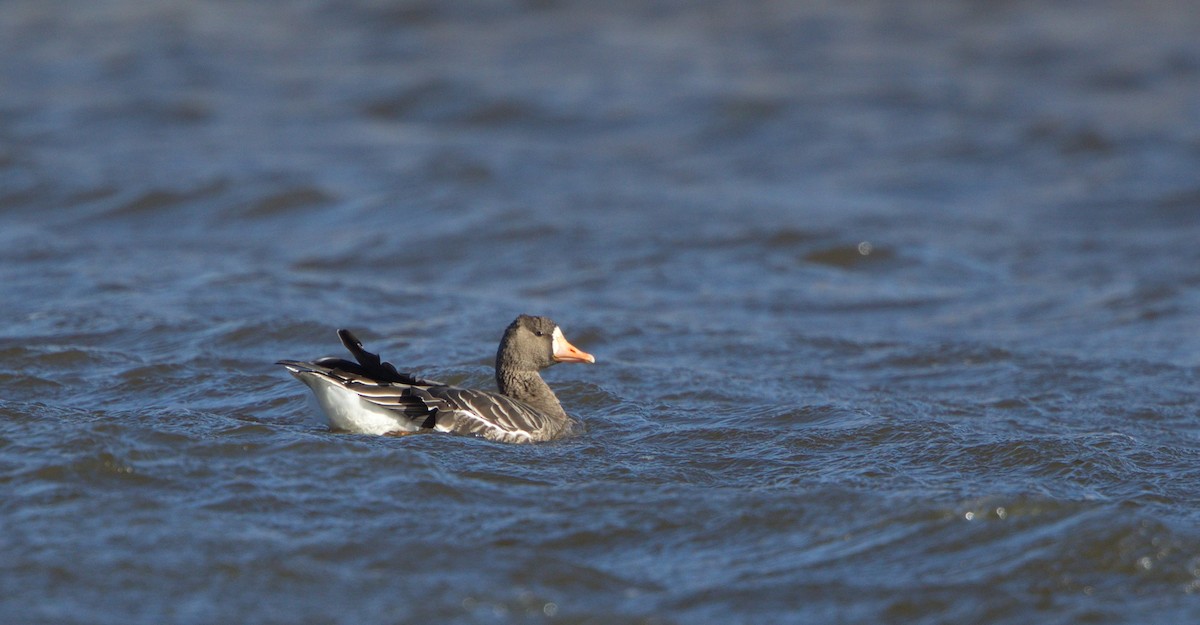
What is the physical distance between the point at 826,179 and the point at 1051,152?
3.27 meters

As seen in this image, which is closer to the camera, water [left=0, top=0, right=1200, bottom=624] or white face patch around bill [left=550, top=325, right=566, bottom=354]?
water [left=0, top=0, right=1200, bottom=624]

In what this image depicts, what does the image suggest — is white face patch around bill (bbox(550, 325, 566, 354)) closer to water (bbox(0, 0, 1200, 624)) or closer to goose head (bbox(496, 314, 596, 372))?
goose head (bbox(496, 314, 596, 372))

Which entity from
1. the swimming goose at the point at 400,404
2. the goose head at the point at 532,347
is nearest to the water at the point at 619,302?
the swimming goose at the point at 400,404

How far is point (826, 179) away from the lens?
1809 cm

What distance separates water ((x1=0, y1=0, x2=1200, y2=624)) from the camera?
6262mm

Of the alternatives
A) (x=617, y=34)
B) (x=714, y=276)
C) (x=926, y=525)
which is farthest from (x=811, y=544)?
(x=617, y=34)

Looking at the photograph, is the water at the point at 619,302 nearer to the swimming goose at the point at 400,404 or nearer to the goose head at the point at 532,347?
the swimming goose at the point at 400,404

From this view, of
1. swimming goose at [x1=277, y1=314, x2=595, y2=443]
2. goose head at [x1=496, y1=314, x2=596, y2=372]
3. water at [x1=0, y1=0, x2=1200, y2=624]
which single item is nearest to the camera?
water at [x1=0, y1=0, x2=1200, y2=624]

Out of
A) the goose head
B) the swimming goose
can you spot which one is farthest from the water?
the goose head

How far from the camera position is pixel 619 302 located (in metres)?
13.0

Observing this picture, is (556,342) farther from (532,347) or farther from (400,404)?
(400,404)

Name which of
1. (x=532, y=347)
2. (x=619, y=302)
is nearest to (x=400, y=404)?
(x=532, y=347)

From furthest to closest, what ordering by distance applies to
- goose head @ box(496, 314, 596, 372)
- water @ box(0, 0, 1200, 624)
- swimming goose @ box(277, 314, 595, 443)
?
goose head @ box(496, 314, 596, 372) → swimming goose @ box(277, 314, 595, 443) → water @ box(0, 0, 1200, 624)

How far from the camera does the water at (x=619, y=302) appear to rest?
626 centimetres
